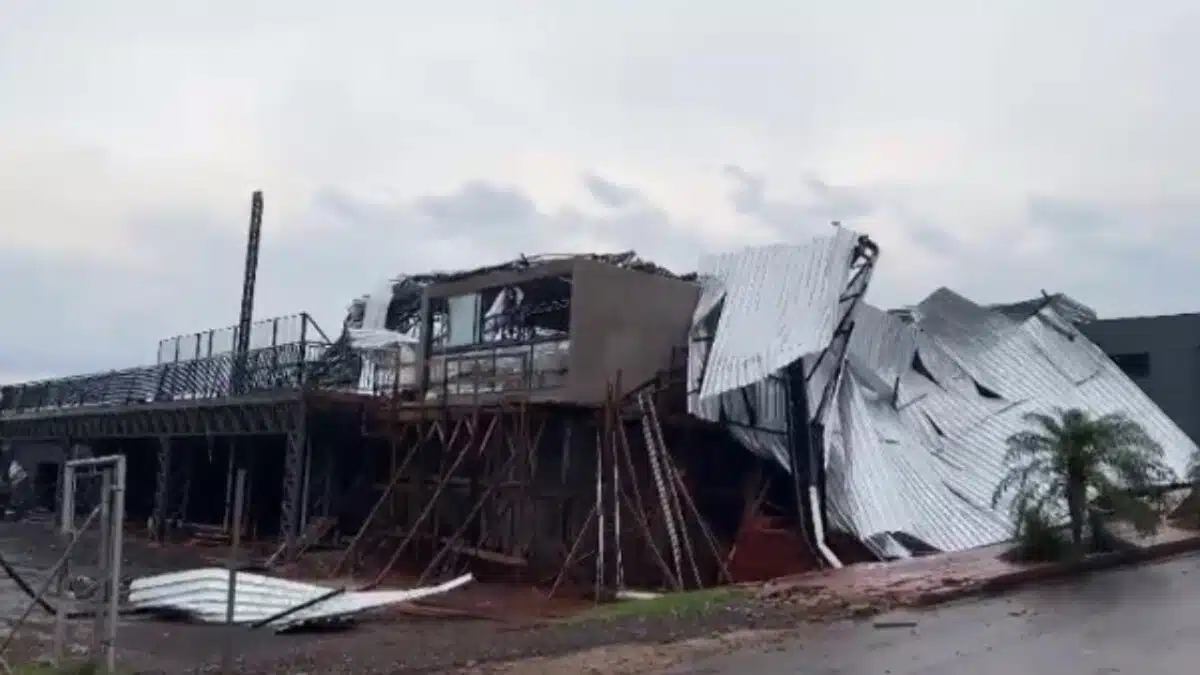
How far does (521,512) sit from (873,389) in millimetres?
8510

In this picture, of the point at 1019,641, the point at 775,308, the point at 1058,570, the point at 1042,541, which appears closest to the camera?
the point at 1019,641

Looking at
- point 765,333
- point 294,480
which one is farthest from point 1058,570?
point 294,480

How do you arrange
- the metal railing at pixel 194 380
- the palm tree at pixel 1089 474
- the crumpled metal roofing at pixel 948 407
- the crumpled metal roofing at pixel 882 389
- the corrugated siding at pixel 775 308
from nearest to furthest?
the palm tree at pixel 1089 474
the corrugated siding at pixel 775 308
the crumpled metal roofing at pixel 882 389
the crumpled metal roofing at pixel 948 407
the metal railing at pixel 194 380

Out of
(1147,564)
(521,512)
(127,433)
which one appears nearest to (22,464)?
(127,433)

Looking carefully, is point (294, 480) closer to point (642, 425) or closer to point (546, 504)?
point (546, 504)

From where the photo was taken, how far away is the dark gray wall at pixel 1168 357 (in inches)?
1417

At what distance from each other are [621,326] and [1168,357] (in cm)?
2043

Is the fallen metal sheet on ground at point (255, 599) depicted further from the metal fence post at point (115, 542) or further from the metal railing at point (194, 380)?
the metal railing at point (194, 380)

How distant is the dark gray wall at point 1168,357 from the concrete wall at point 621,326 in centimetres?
1817

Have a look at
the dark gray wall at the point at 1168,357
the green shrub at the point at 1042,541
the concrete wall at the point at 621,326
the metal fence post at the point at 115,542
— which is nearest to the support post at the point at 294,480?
the concrete wall at the point at 621,326

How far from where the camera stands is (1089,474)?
17.9 meters

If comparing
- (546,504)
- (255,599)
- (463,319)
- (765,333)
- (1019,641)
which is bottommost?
(255,599)

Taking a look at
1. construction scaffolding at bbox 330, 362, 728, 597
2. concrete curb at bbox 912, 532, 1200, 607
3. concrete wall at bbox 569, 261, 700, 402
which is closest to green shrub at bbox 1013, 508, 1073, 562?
concrete curb at bbox 912, 532, 1200, 607

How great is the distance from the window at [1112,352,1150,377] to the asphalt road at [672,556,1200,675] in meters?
23.1
